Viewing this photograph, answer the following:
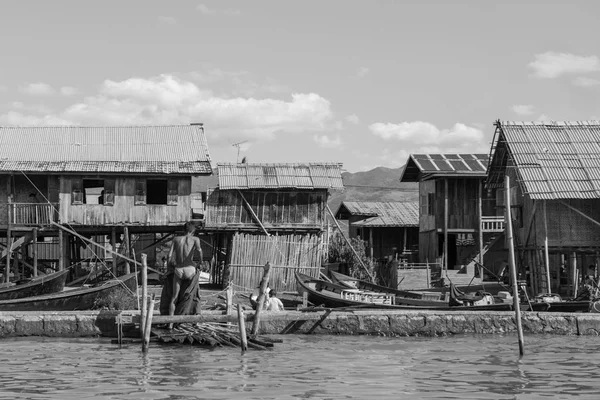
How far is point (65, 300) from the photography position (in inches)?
838

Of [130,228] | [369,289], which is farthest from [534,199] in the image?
[130,228]

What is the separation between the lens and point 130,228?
2888cm

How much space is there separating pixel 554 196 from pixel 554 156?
5.07 ft

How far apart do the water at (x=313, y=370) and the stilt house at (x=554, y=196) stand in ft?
22.9

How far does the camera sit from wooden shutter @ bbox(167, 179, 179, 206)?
28.4m

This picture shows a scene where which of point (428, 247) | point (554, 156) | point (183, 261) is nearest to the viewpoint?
point (183, 261)

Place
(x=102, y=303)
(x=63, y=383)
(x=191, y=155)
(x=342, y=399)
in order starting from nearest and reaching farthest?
1. (x=342, y=399)
2. (x=63, y=383)
3. (x=102, y=303)
4. (x=191, y=155)

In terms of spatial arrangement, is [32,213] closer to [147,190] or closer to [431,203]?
[147,190]

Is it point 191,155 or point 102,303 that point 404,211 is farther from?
point 102,303

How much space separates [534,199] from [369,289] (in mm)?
5182

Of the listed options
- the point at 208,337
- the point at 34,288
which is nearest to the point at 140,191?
the point at 34,288

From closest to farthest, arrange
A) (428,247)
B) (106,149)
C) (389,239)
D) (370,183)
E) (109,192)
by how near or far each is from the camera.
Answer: (109,192), (106,149), (428,247), (389,239), (370,183)

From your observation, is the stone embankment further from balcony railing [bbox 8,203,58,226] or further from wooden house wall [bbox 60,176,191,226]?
balcony railing [bbox 8,203,58,226]

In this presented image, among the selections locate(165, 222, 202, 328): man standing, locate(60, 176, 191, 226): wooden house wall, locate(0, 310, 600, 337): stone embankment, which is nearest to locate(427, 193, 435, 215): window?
locate(60, 176, 191, 226): wooden house wall
